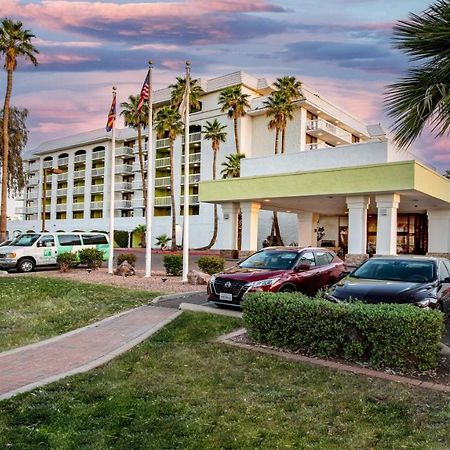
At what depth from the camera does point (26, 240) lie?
23.9m

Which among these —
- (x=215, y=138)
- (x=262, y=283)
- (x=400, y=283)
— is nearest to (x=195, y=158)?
(x=215, y=138)

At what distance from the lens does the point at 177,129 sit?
1775 inches

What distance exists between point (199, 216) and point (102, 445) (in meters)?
45.2

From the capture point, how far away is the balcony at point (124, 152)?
198 feet

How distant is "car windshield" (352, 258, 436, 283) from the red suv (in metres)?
1.21

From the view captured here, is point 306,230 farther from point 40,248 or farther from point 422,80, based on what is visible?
point 422,80

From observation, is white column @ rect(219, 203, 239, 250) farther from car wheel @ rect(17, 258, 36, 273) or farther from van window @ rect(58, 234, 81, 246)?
car wheel @ rect(17, 258, 36, 273)

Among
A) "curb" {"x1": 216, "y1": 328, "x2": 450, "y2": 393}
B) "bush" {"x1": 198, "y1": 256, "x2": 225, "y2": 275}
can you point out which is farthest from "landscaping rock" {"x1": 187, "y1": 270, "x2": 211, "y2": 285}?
"curb" {"x1": 216, "y1": 328, "x2": 450, "y2": 393}

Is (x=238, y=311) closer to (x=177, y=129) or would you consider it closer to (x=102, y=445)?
(x=102, y=445)

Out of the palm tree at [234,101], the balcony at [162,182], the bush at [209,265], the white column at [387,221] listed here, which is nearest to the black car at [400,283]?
the bush at [209,265]

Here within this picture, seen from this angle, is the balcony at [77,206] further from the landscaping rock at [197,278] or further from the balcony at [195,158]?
the landscaping rock at [197,278]

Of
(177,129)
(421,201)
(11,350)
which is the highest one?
(177,129)

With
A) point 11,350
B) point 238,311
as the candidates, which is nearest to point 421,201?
point 238,311

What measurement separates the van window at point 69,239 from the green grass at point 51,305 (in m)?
7.32
